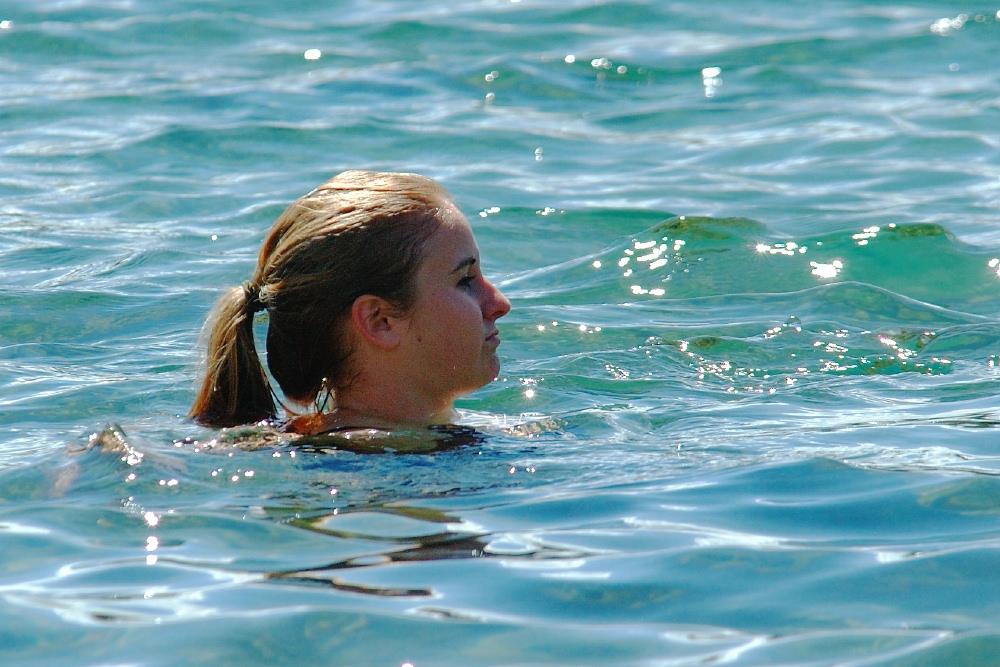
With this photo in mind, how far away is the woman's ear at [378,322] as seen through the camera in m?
4.50

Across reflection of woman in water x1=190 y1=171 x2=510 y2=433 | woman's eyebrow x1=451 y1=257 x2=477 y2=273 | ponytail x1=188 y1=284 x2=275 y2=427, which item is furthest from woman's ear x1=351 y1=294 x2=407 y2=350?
ponytail x1=188 y1=284 x2=275 y2=427

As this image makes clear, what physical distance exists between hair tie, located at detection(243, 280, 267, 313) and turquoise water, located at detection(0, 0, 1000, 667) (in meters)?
0.45

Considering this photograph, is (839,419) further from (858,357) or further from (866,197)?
(866,197)

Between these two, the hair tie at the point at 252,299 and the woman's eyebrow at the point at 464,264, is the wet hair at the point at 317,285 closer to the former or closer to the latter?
the hair tie at the point at 252,299

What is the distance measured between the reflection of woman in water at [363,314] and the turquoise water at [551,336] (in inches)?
9.8

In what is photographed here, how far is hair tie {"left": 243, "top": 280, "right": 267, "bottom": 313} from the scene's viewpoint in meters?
4.57

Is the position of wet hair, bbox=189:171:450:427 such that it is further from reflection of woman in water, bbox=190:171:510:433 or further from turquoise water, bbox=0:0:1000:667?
turquoise water, bbox=0:0:1000:667

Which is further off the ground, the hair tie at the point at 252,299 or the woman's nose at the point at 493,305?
the hair tie at the point at 252,299

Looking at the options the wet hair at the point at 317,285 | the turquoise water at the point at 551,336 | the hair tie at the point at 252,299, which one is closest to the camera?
the turquoise water at the point at 551,336

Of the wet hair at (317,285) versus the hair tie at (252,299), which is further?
the hair tie at (252,299)

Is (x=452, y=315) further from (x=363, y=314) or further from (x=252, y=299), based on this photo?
(x=252, y=299)

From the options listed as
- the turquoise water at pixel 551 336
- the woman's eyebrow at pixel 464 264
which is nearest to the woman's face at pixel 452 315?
the woman's eyebrow at pixel 464 264

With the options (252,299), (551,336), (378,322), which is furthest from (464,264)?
(551,336)

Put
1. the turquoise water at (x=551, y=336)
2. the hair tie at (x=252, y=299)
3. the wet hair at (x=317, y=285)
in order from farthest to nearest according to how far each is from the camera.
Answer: the hair tie at (x=252, y=299), the wet hair at (x=317, y=285), the turquoise water at (x=551, y=336)
